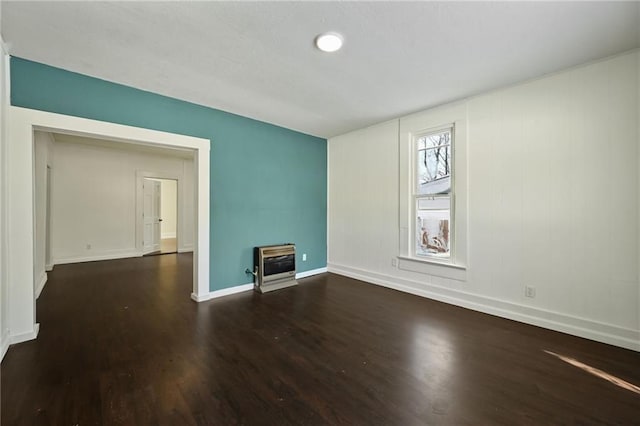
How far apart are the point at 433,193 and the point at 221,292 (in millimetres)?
3284

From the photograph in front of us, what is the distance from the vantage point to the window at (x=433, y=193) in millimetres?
3551

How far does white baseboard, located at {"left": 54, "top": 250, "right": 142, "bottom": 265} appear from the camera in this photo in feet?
18.3

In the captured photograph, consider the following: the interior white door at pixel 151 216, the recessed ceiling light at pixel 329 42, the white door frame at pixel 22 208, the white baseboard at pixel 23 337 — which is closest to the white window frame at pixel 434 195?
the recessed ceiling light at pixel 329 42

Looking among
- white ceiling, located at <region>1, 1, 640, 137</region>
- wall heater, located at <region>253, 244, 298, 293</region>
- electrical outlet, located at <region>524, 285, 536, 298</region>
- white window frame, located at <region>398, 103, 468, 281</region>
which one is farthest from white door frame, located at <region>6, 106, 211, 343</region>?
electrical outlet, located at <region>524, 285, 536, 298</region>

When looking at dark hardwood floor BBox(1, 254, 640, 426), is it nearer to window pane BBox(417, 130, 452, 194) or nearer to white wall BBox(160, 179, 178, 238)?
window pane BBox(417, 130, 452, 194)

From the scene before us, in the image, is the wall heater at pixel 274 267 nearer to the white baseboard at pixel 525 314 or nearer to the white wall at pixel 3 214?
the white baseboard at pixel 525 314

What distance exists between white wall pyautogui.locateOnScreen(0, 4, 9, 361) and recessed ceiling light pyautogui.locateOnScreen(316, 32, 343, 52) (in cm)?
255

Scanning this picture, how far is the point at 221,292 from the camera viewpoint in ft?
12.1

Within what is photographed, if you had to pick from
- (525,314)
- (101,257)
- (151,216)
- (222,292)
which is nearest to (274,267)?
(222,292)

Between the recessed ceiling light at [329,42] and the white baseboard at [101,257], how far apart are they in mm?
6705

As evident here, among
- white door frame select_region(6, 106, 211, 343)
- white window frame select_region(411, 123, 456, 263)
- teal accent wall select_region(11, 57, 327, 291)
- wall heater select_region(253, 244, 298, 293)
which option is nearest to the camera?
white door frame select_region(6, 106, 211, 343)

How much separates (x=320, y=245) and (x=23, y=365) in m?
3.86

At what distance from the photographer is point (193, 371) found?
1969mm

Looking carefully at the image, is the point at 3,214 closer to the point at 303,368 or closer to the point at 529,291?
the point at 303,368
